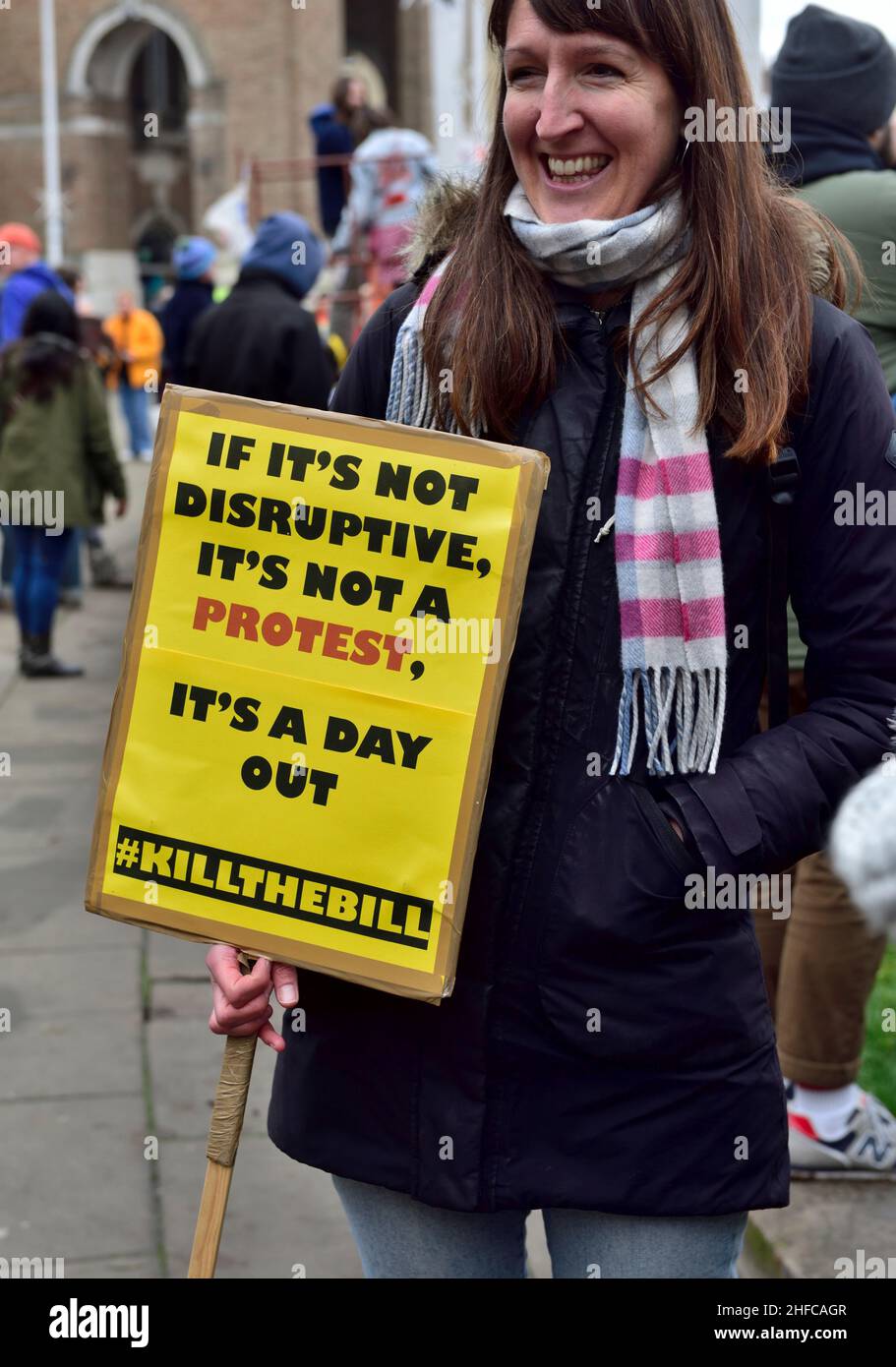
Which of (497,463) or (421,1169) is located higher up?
(497,463)

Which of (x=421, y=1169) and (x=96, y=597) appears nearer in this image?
(x=421, y=1169)

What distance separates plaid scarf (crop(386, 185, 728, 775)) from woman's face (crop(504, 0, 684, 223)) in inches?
2.2

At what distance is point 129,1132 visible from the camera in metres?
4.29

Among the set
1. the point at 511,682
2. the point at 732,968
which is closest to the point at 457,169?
the point at 511,682

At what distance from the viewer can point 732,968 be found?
80.6 inches

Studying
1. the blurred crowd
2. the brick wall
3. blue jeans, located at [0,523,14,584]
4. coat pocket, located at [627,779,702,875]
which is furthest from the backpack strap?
the brick wall

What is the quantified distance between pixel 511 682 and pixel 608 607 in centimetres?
13

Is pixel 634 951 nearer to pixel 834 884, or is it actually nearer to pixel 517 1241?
pixel 517 1241

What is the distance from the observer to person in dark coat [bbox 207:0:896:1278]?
1967 mm

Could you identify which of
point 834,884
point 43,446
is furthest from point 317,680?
point 43,446

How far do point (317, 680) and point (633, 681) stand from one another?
0.34 m

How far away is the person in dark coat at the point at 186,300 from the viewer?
449 inches
